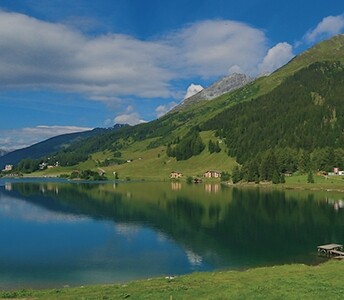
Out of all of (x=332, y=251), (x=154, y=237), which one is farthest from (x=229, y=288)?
(x=154, y=237)

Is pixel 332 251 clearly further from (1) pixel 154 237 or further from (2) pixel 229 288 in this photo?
(1) pixel 154 237

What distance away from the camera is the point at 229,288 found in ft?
140

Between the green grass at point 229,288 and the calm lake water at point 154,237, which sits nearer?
the green grass at point 229,288

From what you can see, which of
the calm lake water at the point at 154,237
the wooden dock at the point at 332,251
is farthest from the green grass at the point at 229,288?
the wooden dock at the point at 332,251

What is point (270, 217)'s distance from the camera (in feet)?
413

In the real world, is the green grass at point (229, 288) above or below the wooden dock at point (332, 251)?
above

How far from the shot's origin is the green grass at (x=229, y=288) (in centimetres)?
3947

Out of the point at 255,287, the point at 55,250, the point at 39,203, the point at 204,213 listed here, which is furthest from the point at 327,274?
the point at 39,203

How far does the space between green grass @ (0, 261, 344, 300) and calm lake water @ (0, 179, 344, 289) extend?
13.7 metres

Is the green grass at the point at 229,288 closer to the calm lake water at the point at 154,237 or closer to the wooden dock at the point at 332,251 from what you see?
the calm lake water at the point at 154,237

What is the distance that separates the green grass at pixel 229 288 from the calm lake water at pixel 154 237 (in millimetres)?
13717

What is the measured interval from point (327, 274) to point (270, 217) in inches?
3044

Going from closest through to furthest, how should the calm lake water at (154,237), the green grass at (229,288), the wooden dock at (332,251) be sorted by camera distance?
the green grass at (229,288) → the calm lake water at (154,237) → the wooden dock at (332,251)

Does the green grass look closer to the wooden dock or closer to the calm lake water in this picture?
the calm lake water
